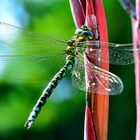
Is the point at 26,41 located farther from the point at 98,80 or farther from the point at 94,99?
the point at 94,99

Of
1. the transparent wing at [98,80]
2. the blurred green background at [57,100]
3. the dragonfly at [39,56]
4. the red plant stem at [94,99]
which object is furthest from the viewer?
the blurred green background at [57,100]

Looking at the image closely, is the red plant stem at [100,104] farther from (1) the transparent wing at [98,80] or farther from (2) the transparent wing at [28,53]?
(2) the transparent wing at [28,53]

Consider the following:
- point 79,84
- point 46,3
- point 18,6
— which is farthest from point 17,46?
point 18,6

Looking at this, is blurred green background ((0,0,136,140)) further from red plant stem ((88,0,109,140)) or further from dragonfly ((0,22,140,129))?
red plant stem ((88,0,109,140))

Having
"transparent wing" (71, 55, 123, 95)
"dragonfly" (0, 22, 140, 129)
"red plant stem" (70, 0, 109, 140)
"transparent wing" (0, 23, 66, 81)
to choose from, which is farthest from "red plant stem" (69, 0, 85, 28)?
"transparent wing" (0, 23, 66, 81)

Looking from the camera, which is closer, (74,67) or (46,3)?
(74,67)

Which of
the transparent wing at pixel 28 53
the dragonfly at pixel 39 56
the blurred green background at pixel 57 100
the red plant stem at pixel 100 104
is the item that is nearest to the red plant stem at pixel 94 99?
the red plant stem at pixel 100 104

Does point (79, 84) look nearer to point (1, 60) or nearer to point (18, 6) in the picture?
point (1, 60)
